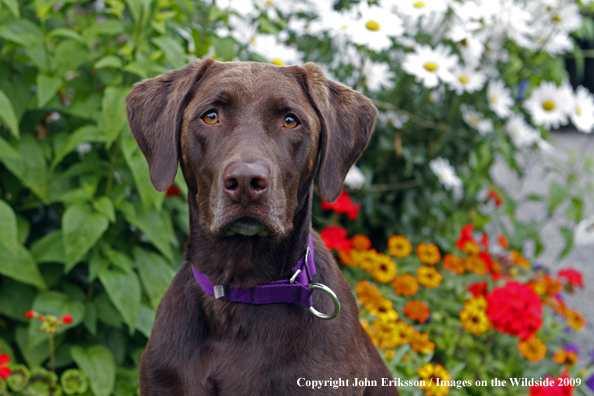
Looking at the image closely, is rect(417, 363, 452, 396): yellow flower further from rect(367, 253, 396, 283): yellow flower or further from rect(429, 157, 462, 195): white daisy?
rect(429, 157, 462, 195): white daisy

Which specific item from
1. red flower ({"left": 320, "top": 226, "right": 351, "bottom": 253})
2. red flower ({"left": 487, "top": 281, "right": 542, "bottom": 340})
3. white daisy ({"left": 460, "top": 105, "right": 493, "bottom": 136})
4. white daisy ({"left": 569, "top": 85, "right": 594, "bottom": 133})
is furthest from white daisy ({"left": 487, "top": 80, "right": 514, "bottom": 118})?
red flower ({"left": 487, "top": 281, "right": 542, "bottom": 340})

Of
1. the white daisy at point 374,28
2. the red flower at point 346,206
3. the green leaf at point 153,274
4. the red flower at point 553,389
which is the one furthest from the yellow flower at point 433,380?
the white daisy at point 374,28

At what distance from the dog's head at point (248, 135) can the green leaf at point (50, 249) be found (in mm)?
954

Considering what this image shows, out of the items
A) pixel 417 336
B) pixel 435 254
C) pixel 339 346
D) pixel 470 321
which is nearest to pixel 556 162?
pixel 435 254

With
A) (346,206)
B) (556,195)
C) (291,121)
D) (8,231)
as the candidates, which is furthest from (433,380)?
(556,195)

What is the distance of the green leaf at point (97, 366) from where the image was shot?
9.21ft

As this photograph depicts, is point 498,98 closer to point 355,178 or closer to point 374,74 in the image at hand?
point 374,74

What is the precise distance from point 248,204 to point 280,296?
1.29 feet

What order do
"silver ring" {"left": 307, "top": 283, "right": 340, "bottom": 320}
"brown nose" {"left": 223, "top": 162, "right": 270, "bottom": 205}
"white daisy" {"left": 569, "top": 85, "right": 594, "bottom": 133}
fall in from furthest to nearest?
1. "white daisy" {"left": 569, "top": 85, "right": 594, "bottom": 133}
2. "silver ring" {"left": 307, "top": 283, "right": 340, "bottom": 320}
3. "brown nose" {"left": 223, "top": 162, "right": 270, "bottom": 205}

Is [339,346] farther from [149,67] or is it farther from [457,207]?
[457,207]

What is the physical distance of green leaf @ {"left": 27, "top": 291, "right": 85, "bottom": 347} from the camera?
9.12 feet

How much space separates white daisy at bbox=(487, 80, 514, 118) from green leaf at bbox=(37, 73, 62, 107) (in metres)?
2.99

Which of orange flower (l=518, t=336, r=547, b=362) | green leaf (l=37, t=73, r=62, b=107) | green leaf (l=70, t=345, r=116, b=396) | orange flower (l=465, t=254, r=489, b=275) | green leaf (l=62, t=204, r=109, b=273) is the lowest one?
green leaf (l=70, t=345, r=116, b=396)

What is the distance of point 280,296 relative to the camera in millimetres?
2076
